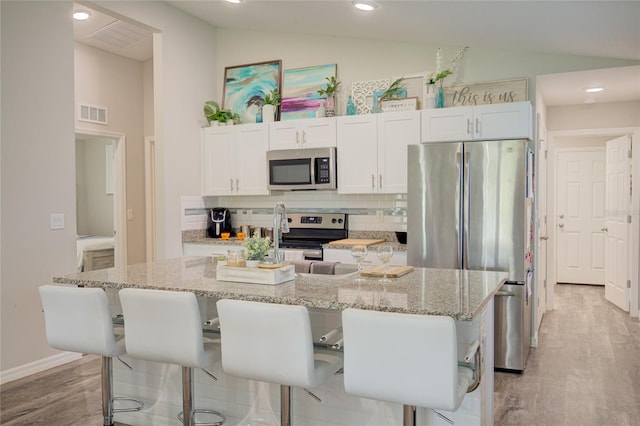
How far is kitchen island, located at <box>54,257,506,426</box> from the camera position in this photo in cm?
204

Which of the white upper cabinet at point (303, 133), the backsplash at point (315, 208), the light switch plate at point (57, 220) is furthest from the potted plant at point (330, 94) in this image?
the light switch plate at point (57, 220)

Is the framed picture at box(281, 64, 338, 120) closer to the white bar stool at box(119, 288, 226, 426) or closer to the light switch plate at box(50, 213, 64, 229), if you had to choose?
the light switch plate at box(50, 213, 64, 229)

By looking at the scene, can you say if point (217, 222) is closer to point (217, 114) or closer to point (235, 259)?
point (217, 114)

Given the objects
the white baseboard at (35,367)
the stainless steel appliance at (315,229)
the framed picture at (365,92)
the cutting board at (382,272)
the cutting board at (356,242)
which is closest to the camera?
the cutting board at (382,272)

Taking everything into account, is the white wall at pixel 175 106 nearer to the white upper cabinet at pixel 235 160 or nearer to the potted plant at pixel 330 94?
the white upper cabinet at pixel 235 160

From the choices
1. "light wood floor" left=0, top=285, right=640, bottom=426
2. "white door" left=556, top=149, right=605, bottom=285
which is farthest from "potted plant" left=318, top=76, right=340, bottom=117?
"white door" left=556, top=149, right=605, bottom=285

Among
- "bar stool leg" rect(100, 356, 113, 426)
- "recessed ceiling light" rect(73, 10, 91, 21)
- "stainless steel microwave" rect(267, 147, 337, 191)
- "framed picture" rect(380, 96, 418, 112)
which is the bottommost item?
"bar stool leg" rect(100, 356, 113, 426)

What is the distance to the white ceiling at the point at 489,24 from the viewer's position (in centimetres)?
337

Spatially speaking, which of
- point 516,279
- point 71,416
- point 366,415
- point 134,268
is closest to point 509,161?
point 516,279

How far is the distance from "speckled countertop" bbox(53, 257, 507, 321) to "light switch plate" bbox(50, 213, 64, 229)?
1.42 meters

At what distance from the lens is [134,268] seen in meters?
2.98

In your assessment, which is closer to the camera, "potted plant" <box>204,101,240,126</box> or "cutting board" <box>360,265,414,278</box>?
"cutting board" <box>360,265,414,278</box>

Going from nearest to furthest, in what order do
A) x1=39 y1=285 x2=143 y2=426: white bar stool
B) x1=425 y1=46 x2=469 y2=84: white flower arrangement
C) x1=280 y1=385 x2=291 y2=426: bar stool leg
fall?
1. x1=280 y1=385 x2=291 y2=426: bar stool leg
2. x1=39 y1=285 x2=143 y2=426: white bar stool
3. x1=425 y1=46 x2=469 y2=84: white flower arrangement

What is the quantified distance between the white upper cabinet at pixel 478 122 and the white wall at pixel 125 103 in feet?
12.3
